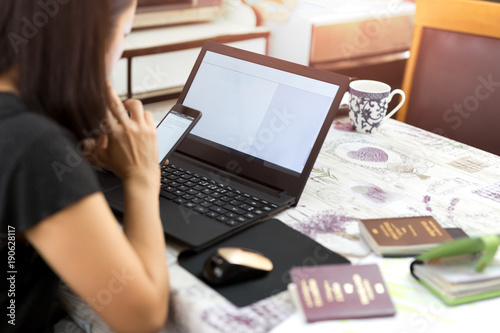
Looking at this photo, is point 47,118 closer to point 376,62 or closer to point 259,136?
point 259,136

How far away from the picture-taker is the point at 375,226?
89cm

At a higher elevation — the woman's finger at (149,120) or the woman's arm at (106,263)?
the woman's finger at (149,120)

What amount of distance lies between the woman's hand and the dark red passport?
0.28 metres

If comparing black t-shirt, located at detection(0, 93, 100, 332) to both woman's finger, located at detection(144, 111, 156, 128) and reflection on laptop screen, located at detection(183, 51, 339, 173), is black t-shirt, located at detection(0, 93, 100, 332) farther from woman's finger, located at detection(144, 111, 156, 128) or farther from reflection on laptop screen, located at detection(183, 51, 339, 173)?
reflection on laptop screen, located at detection(183, 51, 339, 173)

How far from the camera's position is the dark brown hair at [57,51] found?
71 cm

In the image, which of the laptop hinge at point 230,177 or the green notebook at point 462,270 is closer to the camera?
the green notebook at point 462,270

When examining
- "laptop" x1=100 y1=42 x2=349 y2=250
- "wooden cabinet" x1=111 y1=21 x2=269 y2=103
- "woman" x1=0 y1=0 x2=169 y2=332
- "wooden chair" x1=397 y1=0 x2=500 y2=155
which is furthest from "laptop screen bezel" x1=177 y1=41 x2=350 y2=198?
"wooden cabinet" x1=111 y1=21 x2=269 y2=103

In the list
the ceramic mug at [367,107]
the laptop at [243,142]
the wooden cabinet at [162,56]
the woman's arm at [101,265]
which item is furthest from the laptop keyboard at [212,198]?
the wooden cabinet at [162,56]

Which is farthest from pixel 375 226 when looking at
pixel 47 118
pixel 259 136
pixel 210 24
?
pixel 210 24

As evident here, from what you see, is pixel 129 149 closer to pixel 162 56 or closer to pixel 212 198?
pixel 212 198

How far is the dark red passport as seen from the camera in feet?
2.32

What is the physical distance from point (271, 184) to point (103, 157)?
309 mm

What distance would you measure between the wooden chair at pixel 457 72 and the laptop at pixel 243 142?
0.73 m

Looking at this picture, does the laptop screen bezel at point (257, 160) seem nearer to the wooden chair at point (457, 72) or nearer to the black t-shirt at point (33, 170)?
the black t-shirt at point (33, 170)
